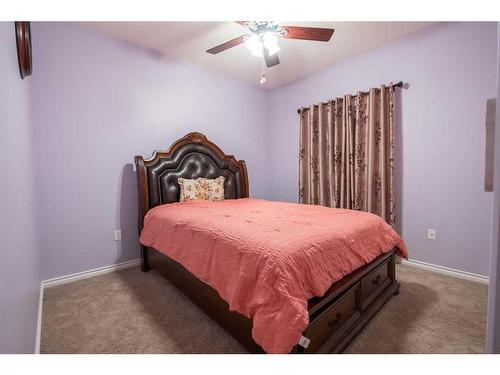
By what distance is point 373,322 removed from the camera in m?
1.55

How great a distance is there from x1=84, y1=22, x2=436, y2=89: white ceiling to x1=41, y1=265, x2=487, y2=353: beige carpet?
2.41 m

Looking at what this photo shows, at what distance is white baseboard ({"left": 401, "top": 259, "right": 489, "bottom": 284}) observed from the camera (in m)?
2.15

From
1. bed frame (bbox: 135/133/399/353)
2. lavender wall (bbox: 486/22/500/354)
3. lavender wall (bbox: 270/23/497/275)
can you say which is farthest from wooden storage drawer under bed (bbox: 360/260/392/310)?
lavender wall (bbox: 270/23/497/275)

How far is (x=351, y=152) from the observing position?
2.89 metres

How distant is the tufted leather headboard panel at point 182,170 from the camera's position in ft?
8.14

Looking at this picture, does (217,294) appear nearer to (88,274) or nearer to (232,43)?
(88,274)

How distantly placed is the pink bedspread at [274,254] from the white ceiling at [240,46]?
1.71m

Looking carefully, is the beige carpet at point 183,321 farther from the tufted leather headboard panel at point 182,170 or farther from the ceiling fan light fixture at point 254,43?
the ceiling fan light fixture at point 254,43

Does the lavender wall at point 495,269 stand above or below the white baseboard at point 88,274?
above

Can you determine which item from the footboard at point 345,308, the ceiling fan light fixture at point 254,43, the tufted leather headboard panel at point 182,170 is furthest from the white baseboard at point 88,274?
the ceiling fan light fixture at point 254,43
